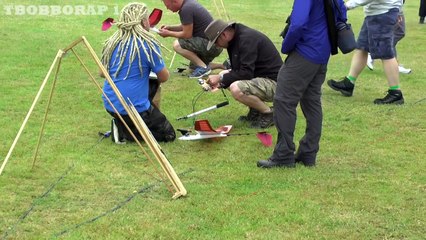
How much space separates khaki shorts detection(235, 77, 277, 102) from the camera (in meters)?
6.02

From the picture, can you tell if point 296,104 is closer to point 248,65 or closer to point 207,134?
point 207,134

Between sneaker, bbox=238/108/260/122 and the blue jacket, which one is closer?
the blue jacket

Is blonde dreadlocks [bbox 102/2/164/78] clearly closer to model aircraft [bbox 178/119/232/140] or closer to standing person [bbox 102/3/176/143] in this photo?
standing person [bbox 102/3/176/143]

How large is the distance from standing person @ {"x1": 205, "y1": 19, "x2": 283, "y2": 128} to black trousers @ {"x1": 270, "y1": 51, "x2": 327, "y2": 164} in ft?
3.47

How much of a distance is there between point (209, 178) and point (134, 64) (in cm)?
140

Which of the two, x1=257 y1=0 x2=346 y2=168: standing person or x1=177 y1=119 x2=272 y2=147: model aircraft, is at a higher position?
x1=257 y1=0 x2=346 y2=168: standing person

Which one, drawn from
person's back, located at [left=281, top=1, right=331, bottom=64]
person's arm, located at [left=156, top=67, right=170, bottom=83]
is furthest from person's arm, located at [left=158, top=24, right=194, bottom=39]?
person's back, located at [left=281, top=1, right=331, bottom=64]

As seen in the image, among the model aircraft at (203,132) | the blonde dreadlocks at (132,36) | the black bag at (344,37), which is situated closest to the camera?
Result: the black bag at (344,37)

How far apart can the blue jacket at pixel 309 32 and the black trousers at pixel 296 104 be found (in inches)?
2.5

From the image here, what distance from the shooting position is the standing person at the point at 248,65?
5918mm

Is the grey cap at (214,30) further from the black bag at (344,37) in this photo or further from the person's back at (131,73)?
the black bag at (344,37)

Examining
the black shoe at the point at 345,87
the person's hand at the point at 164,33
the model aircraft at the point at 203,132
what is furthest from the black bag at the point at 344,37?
the person's hand at the point at 164,33

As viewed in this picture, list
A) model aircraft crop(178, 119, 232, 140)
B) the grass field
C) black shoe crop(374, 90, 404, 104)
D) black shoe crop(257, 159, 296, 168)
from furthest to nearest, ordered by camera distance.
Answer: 1. black shoe crop(374, 90, 404, 104)
2. model aircraft crop(178, 119, 232, 140)
3. black shoe crop(257, 159, 296, 168)
4. the grass field

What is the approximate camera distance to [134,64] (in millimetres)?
5555
